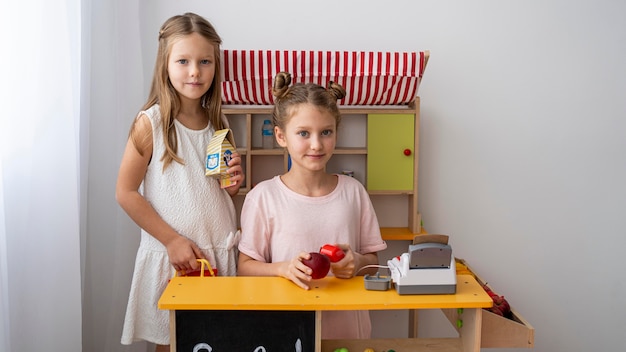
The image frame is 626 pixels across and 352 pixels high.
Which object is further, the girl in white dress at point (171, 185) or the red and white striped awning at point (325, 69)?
the red and white striped awning at point (325, 69)

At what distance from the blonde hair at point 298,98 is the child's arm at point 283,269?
45 cm

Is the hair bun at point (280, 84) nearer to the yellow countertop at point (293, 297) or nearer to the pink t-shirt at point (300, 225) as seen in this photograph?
the pink t-shirt at point (300, 225)

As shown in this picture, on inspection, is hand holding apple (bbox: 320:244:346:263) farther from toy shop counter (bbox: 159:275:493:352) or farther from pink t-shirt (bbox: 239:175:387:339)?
pink t-shirt (bbox: 239:175:387:339)

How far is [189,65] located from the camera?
1.96 m

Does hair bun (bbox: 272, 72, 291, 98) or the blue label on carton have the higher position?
hair bun (bbox: 272, 72, 291, 98)

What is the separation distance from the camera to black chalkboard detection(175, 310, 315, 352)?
152 cm

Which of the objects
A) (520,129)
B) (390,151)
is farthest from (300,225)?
(520,129)

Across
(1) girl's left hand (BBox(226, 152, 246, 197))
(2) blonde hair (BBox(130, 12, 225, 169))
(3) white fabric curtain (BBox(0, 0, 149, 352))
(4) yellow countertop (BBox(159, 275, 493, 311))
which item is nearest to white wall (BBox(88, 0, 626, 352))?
(3) white fabric curtain (BBox(0, 0, 149, 352))

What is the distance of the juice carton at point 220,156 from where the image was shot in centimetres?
193

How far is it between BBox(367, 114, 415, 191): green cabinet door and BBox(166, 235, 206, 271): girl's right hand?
106 cm

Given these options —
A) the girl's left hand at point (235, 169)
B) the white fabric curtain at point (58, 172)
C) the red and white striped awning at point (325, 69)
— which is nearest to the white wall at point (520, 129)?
the red and white striped awning at point (325, 69)

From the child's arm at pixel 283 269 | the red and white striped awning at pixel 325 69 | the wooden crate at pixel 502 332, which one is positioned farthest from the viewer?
the red and white striped awning at pixel 325 69

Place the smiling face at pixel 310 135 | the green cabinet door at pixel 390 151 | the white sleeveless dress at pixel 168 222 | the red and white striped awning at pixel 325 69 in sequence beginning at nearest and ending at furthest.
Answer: the smiling face at pixel 310 135 → the white sleeveless dress at pixel 168 222 → the red and white striped awning at pixel 325 69 → the green cabinet door at pixel 390 151

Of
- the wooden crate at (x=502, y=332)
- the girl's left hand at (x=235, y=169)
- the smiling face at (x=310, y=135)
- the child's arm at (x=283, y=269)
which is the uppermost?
the smiling face at (x=310, y=135)
